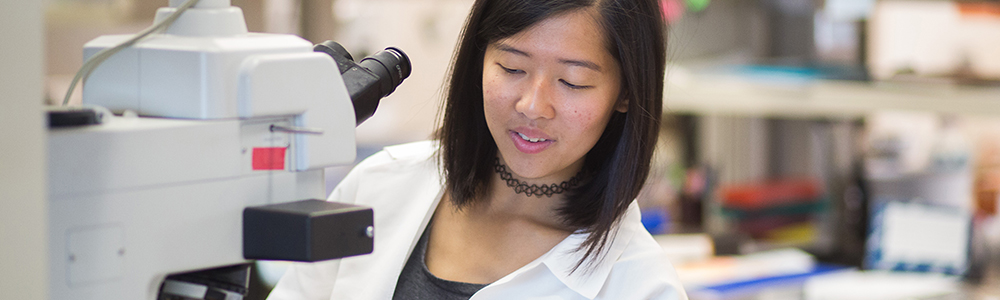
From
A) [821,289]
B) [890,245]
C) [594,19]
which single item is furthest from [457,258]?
A: [890,245]

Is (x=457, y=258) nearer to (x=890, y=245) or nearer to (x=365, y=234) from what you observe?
(x=365, y=234)

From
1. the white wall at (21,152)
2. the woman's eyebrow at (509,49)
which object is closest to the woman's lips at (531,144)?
the woman's eyebrow at (509,49)

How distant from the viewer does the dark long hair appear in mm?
1056

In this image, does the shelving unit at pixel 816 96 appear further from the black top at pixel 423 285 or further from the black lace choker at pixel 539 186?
the black top at pixel 423 285

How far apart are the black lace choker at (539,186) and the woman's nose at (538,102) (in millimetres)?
207

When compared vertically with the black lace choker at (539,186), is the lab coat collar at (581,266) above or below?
below

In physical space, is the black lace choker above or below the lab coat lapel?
above

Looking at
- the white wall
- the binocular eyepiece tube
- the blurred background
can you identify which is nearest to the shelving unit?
the blurred background

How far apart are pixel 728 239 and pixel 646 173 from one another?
50.3 inches

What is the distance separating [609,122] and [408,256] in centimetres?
35

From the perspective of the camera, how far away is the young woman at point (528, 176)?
1.04 m

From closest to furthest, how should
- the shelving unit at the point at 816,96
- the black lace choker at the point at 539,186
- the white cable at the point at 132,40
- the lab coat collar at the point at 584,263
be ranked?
the white cable at the point at 132,40
the lab coat collar at the point at 584,263
the black lace choker at the point at 539,186
the shelving unit at the point at 816,96

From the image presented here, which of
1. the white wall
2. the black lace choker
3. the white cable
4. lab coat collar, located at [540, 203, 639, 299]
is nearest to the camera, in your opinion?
the white wall

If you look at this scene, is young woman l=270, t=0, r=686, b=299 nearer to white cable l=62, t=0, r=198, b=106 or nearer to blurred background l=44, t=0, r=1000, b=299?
white cable l=62, t=0, r=198, b=106
